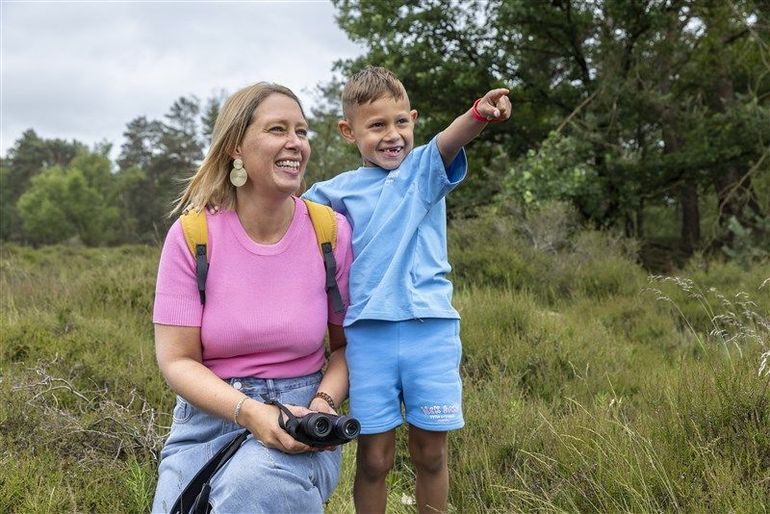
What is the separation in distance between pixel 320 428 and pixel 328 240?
0.78 metres

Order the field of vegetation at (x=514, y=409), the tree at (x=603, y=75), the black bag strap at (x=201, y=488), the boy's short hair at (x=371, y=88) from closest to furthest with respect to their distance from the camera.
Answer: the black bag strap at (x=201, y=488)
the field of vegetation at (x=514, y=409)
the boy's short hair at (x=371, y=88)
the tree at (x=603, y=75)

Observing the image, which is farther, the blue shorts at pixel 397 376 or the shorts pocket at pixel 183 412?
the blue shorts at pixel 397 376

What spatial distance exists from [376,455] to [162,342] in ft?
3.03

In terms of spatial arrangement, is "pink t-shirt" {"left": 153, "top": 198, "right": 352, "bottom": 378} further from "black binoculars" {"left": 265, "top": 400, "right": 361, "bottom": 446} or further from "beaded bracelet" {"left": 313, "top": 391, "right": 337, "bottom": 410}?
"black binoculars" {"left": 265, "top": 400, "right": 361, "bottom": 446}

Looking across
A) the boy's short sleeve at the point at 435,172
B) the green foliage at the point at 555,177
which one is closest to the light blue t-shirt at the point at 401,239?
the boy's short sleeve at the point at 435,172

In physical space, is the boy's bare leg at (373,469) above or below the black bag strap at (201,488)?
below

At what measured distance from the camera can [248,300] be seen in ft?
8.05

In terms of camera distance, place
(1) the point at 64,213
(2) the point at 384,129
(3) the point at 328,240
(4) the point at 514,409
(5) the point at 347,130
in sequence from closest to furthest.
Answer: (3) the point at 328,240 → (2) the point at 384,129 → (5) the point at 347,130 → (4) the point at 514,409 → (1) the point at 64,213

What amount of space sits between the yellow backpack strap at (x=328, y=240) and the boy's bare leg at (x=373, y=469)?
0.54 meters

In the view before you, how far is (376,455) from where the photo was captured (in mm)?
2746

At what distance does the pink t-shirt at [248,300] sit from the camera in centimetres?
243

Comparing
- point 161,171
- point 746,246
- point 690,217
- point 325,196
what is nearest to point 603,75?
point 746,246

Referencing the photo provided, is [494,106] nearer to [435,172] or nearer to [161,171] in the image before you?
[435,172]

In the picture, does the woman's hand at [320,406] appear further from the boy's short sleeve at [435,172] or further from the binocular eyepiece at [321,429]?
the boy's short sleeve at [435,172]
